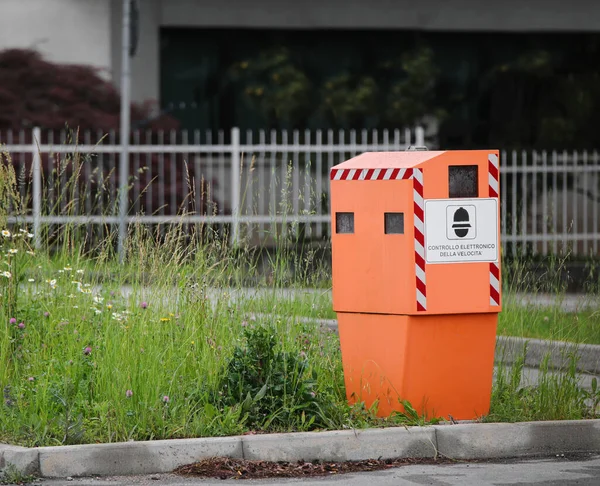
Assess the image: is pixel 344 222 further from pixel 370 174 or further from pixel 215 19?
pixel 215 19

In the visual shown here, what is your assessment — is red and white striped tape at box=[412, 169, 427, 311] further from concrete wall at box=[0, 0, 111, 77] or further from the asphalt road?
concrete wall at box=[0, 0, 111, 77]

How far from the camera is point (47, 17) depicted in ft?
64.2

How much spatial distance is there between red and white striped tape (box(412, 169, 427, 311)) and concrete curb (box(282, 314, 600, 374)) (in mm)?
1092

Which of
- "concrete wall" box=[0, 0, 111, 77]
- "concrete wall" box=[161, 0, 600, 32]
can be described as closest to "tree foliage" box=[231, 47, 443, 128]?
"concrete wall" box=[161, 0, 600, 32]

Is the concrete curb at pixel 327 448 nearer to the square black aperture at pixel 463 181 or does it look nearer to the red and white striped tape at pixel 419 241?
the red and white striped tape at pixel 419 241

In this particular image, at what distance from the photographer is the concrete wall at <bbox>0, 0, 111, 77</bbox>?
19.5 meters

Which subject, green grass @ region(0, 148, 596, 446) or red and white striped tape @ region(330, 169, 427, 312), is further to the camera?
red and white striped tape @ region(330, 169, 427, 312)

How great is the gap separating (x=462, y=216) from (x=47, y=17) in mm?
14061

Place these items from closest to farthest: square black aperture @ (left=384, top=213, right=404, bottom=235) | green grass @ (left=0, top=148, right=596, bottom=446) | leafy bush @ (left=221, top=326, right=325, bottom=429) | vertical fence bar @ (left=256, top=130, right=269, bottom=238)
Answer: green grass @ (left=0, top=148, right=596, bottom=446)
leafy bush @ (left=221, top=326, right=325, bottom=429)
square black aperture @ (left=384, top=213, right=404, bottom=235)
vertical fence bar @ (left=256, top=130, right=269, bottom=238)

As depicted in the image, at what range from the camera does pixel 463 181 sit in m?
6.84

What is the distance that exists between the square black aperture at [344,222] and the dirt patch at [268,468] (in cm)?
136

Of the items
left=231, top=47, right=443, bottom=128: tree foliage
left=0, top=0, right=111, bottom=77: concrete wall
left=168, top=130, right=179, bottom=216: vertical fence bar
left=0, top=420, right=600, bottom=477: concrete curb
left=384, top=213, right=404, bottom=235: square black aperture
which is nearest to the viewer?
left=0, top=420, right=600, bottom=477: concrete curb

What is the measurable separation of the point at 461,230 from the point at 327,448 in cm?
141

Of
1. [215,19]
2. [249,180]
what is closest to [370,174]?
[249,180]
